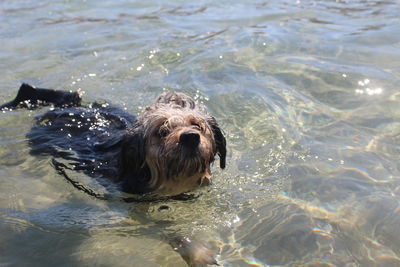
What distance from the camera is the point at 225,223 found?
4242mm

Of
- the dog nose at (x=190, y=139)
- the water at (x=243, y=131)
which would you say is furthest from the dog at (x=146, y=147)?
the water at (x=243, y=131)

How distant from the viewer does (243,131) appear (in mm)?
5859

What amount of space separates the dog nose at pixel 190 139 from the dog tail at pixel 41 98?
8.37 ft

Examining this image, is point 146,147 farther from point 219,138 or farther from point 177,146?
point 219,138

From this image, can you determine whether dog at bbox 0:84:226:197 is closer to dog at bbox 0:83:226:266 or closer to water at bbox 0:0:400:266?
dog at bbox 0:83:226:266

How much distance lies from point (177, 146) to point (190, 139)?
14 centimetres

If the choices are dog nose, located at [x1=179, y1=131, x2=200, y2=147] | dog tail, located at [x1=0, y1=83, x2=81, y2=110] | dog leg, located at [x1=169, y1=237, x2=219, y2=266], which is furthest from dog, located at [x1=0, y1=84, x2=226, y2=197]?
dog leg, located at [x1=169, y1=237, x2=219, y2=266]

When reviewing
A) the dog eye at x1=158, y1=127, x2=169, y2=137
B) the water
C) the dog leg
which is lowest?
the dog leg

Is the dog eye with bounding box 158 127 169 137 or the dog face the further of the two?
the dog eye with bounding box 158 127 169 137

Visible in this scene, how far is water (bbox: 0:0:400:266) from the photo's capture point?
3.97m

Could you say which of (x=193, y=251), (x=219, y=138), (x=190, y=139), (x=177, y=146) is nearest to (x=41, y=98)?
(x=219, y=138)

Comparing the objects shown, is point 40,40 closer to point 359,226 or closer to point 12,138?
point 12,138

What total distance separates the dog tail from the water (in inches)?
6.1

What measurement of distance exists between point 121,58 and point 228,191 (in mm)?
4281
